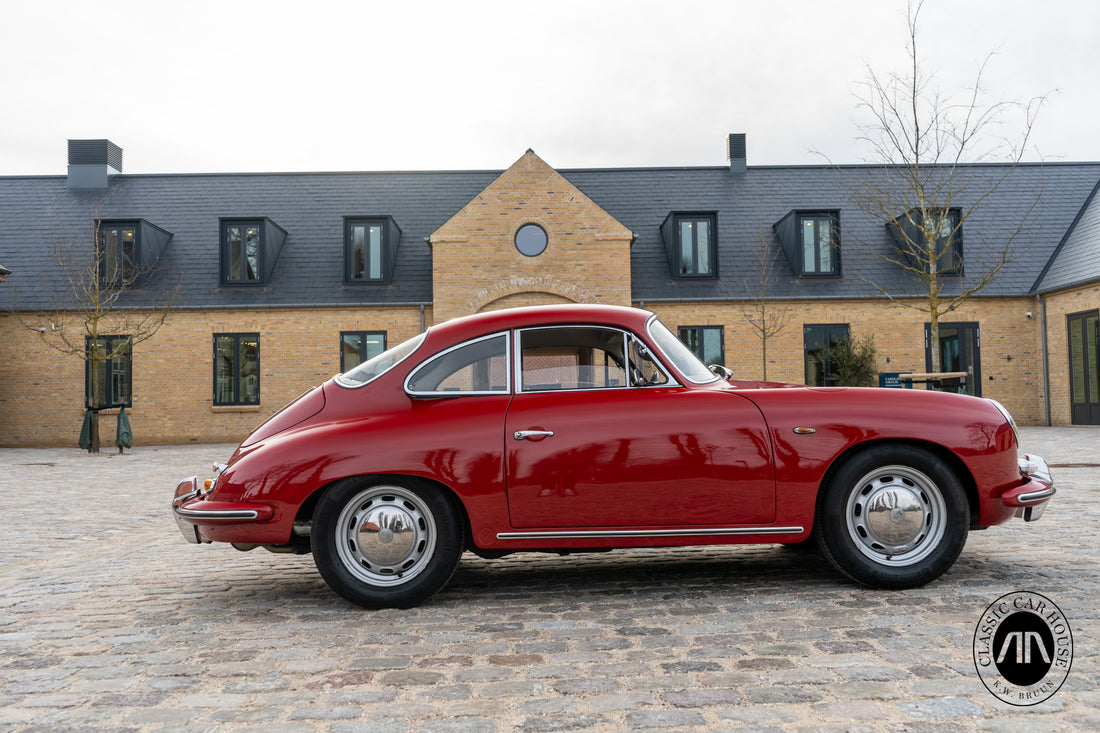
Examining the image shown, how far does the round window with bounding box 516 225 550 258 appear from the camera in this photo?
20.6 metres

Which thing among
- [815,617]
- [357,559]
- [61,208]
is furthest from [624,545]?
[61,208]

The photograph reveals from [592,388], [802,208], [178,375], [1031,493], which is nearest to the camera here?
[1031,493]

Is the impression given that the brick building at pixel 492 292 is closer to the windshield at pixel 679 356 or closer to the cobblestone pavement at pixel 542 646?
the cobblestone pavement at pixel 542 646

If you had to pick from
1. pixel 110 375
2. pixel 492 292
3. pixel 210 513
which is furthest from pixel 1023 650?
pixel 110 375

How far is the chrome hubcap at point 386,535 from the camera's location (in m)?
3.83

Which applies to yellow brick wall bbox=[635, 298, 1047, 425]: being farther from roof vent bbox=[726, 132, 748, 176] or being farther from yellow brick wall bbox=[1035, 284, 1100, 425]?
roof vent bbox=[726, 132, 748, 176]

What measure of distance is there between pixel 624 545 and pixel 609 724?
4.76 feet

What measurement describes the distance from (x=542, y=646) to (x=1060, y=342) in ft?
72.3

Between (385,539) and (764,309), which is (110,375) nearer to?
(764,309)

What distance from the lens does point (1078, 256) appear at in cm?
2075

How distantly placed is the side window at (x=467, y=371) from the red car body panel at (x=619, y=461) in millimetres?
165

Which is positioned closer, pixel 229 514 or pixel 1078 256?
pixel 229 514

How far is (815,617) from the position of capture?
3.54 m

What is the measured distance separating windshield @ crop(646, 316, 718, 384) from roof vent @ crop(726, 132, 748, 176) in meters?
22.0
